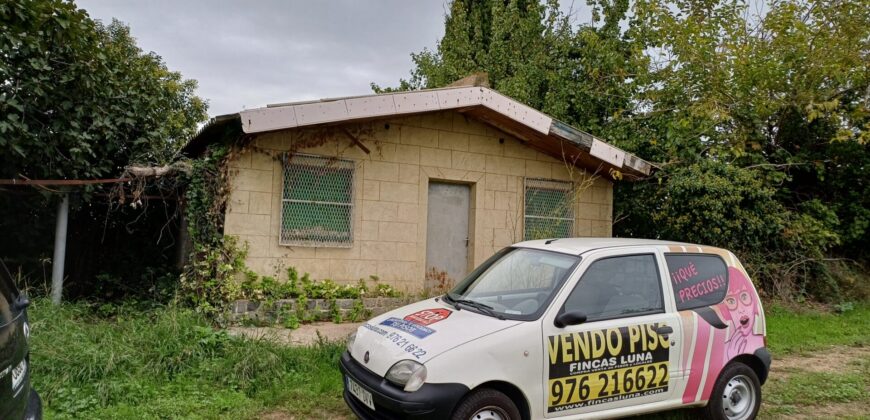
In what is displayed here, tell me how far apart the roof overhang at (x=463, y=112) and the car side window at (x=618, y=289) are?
4.18 metres

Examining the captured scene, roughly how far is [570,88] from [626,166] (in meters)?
4.38

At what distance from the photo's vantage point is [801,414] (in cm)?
504

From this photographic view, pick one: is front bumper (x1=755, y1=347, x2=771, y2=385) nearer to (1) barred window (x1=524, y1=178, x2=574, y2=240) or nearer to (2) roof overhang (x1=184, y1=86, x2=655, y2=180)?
(2) roof overhang (x1=184, y1=86, x2=655, y2=180)

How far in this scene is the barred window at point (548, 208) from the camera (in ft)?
30.8

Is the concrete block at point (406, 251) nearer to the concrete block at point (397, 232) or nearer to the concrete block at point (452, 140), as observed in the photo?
the concrete block at point (397, 232)

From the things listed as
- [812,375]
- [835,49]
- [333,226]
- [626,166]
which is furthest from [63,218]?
[835,49]

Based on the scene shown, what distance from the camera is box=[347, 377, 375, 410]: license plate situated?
374 cm

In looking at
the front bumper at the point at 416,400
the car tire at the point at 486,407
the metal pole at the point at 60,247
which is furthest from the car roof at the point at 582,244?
the metal pole at the point at 60,247

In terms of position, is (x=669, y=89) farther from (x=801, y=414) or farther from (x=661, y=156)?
(x=801, y=414)

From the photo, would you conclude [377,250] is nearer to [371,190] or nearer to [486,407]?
[371,190]

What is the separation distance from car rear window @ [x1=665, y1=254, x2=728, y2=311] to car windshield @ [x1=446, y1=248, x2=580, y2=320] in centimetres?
92

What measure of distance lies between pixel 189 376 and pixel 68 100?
4768mm

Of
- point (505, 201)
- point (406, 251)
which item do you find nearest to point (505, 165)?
point (505, 201)

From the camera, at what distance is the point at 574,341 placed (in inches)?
152
